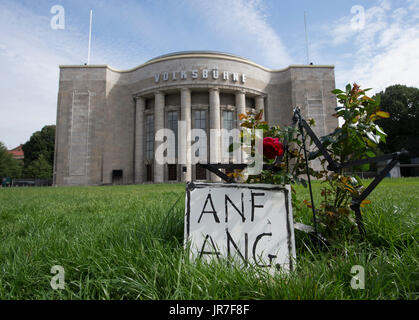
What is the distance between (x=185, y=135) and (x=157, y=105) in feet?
20.5

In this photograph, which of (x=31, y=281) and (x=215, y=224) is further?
(x=215, y=224)

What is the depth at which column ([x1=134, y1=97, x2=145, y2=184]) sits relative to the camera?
33.7 meters

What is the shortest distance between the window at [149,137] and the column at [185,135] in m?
5.07

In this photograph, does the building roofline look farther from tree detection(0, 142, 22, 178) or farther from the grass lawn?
the grass lawn

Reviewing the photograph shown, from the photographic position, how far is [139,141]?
112ft

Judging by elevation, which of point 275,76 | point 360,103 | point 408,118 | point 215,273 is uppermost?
point 275,76

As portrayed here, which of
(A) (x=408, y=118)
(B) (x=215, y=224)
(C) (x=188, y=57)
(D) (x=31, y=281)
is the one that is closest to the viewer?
(D) (x=31, y=281)

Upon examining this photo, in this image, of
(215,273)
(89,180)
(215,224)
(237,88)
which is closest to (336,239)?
(215,224)

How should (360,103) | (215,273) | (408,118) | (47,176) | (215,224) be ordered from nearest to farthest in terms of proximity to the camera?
1. (215,273)
2. (215,224)
3. (360,103)
4. (408,118)
5. (47,176)

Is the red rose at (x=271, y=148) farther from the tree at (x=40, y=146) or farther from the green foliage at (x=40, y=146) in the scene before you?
the green foliage at (x=40, y=146)

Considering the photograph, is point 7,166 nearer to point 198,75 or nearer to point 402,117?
point 198,75

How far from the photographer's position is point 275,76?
36219 millimetres

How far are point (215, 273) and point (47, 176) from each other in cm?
5505
